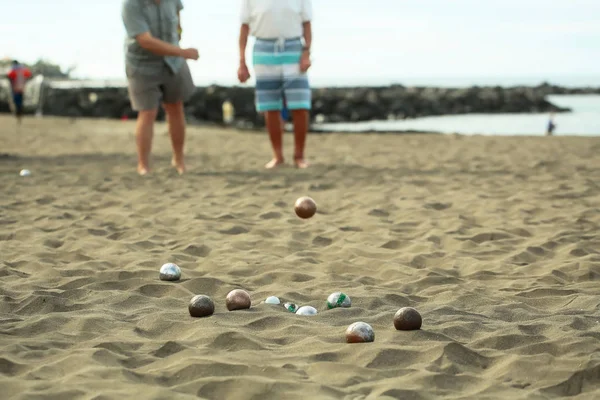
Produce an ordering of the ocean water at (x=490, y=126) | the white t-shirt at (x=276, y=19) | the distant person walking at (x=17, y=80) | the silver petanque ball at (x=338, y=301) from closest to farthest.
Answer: the silver petanque ball at (x=338, y=301)
the white t-shirt at (x=276, y=19)
the distant person walking at (x=17, y=80)
the ocean water at (x=490, y=126)

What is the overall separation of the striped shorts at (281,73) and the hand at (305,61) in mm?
34

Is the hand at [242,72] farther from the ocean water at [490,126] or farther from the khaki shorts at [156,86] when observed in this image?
the ocean water at [490,126]

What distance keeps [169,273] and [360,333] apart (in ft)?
4.52

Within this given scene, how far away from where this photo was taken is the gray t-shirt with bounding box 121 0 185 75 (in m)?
7.67

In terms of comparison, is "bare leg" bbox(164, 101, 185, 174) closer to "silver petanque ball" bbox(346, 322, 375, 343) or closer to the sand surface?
the sand surface

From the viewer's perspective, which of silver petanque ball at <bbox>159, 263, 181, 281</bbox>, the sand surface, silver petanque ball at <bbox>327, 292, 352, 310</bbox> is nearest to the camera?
the sand surface

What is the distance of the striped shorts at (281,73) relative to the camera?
27.2 ft

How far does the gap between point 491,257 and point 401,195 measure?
2376 millimetres

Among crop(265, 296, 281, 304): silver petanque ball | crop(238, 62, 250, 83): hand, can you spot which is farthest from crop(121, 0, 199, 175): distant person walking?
crop(265, 296, 281, 304): silver petanque ball

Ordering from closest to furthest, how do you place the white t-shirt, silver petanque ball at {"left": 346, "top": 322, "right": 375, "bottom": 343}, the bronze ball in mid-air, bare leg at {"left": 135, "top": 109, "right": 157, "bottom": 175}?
1. silver petanque ball at {"left": 346, "top": 322, "right": 375, "bottom": 343}
2. the bronze ball in mid-air
3. bare leg at {"left": 135, "top": 109, "right": 157, "bottom": 175}
4. the white t-shirt

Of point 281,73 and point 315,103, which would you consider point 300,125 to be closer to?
point 281,73

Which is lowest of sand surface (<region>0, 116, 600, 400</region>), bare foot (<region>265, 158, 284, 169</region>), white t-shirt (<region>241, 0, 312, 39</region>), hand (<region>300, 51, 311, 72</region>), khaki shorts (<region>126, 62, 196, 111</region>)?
bare foot (<region>265, 158, 284, 169</region>)

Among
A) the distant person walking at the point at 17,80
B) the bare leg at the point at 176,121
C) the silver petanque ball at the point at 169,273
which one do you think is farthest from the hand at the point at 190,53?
the distant person walking at the point at 17,80

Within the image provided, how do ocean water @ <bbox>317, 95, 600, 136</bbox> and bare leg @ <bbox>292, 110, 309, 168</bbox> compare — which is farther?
ocean water @ <bbox>317, 95, 600, 136</bbox>
